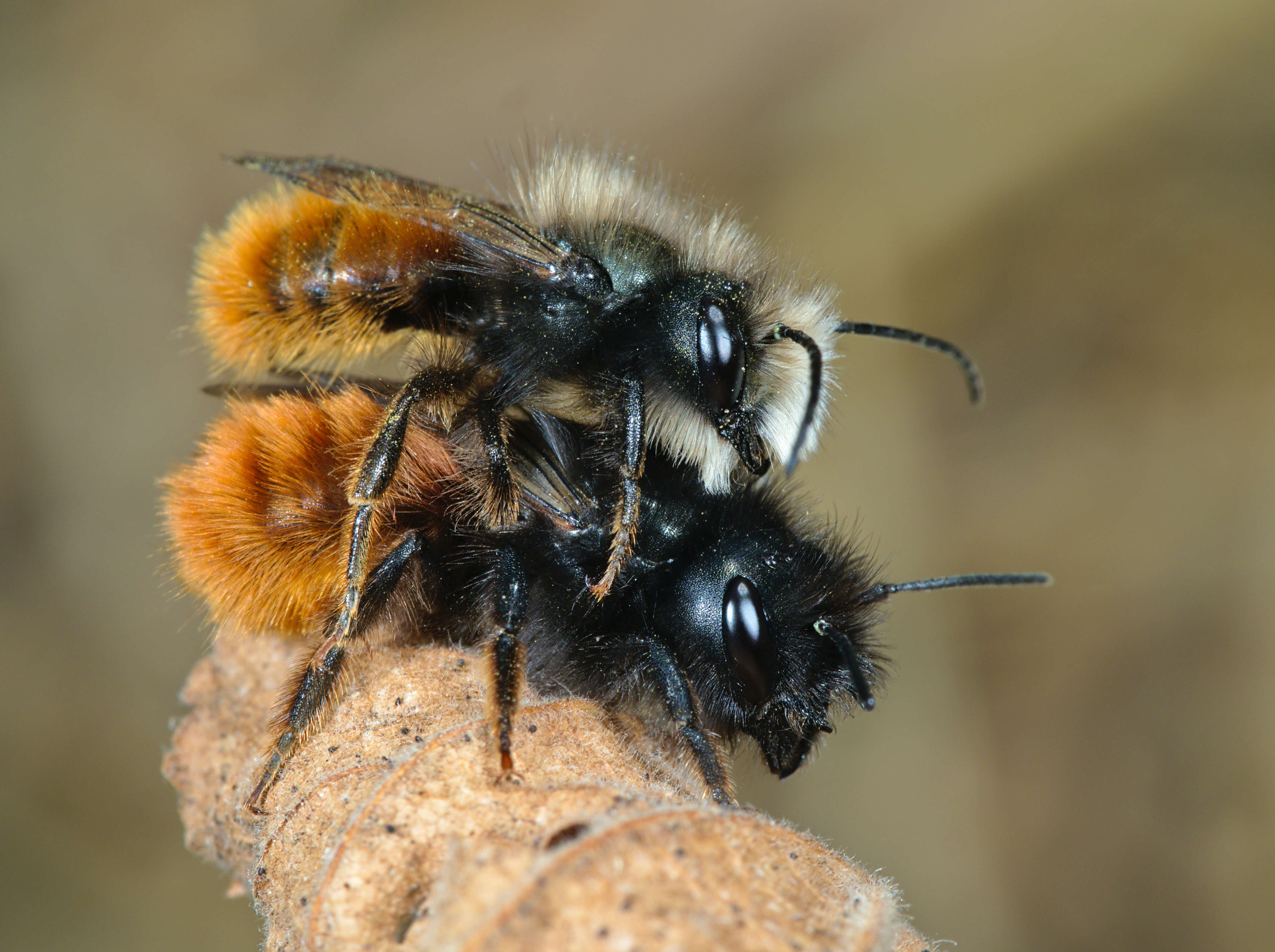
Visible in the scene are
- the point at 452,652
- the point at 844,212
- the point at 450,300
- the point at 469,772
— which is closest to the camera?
the point at 469,772

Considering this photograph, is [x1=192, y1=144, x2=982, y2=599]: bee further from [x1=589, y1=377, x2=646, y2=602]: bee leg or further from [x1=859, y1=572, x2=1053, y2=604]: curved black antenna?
[x1=859, y1=572, x2=1053, y2=604]: curved black antenna

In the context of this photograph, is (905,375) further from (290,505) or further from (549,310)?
(290,505)

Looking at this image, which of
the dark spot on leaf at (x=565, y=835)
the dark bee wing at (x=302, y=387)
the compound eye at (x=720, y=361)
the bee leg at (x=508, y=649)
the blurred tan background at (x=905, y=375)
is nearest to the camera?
the dark spot on leaf at (x=565, y=835)

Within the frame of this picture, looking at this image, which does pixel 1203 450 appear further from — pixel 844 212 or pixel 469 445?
pixel 469 445

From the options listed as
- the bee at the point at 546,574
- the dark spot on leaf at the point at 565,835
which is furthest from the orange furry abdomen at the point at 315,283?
the dark spot on leaf at the point at 565,835

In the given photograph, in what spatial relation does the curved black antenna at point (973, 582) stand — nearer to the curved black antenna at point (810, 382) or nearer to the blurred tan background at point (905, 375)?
the curved black antenna at point (810, 382)

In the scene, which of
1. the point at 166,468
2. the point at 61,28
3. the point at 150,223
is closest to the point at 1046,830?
the point at 166,468

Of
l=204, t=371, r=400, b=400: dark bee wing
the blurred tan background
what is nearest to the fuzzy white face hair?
l=204, t=371, r=400, b=400: dark bee wing
